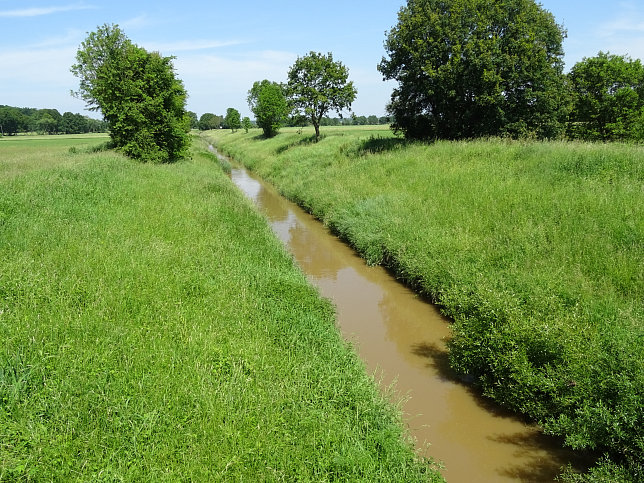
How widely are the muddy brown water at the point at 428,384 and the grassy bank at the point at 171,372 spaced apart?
2.86 feet

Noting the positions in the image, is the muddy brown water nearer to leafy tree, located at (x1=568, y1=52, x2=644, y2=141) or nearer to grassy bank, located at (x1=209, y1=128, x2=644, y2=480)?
grassy bank, located at (x1=209, y1=128, x2=644, y2=480)

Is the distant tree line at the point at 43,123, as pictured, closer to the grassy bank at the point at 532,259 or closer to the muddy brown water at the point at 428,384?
the grassy bank at the point at 532,259

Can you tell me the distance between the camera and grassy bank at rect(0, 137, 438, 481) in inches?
138

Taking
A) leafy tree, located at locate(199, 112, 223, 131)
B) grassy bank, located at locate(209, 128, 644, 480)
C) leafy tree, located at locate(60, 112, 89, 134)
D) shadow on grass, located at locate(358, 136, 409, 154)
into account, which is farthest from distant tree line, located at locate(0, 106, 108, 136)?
grassy bank, located at locate(209, 128, 644, 480)

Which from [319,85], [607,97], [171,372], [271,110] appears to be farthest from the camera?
[271,110]

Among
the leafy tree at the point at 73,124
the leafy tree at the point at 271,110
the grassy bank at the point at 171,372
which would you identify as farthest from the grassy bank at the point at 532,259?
the leafy tree at the point at 73,124

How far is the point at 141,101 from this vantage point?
1938 centimetres

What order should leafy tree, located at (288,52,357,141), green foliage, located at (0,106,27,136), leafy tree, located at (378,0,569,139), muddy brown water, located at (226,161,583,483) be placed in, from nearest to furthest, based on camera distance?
muddy brown water, located at (226,161,583,483)
leafy tree, located at (378,0,569,139)
leafy tree, located at (288,52,357,141)
green foliage, located at (0,106,27,136)

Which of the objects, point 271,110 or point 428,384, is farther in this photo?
point 271,110

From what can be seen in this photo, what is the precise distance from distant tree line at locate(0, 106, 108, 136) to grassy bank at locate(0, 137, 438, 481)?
106 metres

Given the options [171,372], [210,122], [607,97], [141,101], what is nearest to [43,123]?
[210,122]

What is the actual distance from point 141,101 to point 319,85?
1959 centimetres

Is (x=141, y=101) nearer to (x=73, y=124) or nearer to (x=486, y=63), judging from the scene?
Answer: (x=486, y=63)

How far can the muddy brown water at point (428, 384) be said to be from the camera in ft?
15.2
